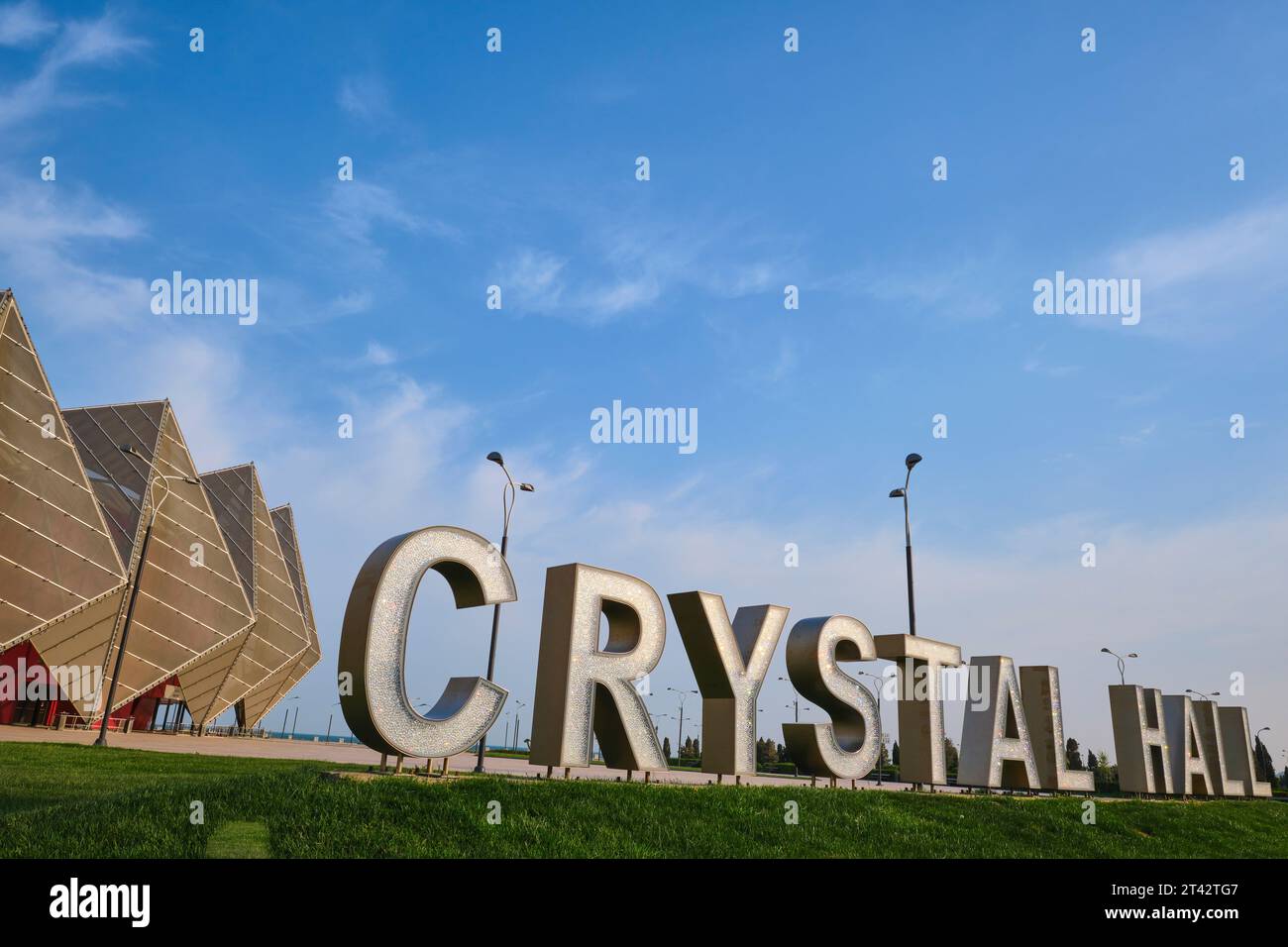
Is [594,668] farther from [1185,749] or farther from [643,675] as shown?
[1185,749]

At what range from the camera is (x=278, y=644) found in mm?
67750

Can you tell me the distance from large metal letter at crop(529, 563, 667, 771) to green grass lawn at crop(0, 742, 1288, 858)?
95 cm

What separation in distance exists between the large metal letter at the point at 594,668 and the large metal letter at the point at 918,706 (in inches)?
290

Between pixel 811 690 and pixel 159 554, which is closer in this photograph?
pixel 811 690

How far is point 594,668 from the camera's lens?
15.4 metres

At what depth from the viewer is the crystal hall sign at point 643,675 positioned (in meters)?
13.1

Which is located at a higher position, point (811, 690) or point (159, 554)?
point (159, 554)

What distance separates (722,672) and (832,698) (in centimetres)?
360

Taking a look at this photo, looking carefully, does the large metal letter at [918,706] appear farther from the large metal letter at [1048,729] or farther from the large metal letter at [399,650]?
the large metal letter at [399,650]

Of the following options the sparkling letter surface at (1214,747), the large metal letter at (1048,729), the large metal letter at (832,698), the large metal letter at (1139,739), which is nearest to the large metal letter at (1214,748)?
the sparkling letter surface at (1214,747)

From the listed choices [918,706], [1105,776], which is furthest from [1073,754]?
[918,706]
